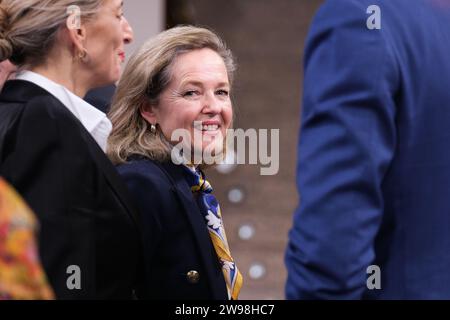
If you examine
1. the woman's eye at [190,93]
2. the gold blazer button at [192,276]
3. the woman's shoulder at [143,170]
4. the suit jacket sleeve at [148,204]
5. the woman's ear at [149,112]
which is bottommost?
the gold blazer button at [192,276]

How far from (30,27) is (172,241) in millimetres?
535

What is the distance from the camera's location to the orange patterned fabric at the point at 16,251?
40.1 inches

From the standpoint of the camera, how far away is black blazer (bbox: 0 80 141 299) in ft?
4.93

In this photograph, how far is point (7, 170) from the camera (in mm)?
1515

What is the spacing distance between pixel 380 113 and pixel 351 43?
0.11 m

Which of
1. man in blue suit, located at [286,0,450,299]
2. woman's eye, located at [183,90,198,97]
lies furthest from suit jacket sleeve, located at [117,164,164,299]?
man in blue suit, located at [286,0,450,299]

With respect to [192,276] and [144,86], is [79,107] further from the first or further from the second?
[192,276]

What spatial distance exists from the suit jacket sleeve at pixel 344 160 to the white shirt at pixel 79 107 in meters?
0.66

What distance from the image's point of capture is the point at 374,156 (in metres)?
1.16

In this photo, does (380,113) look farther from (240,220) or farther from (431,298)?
(240,220)

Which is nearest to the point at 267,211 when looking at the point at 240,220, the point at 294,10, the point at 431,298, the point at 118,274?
the point at 240,220

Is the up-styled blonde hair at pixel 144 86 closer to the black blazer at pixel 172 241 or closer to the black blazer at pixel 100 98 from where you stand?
the black blazer at pixel 172 241

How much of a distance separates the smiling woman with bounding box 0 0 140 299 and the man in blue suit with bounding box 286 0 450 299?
0.50 metres

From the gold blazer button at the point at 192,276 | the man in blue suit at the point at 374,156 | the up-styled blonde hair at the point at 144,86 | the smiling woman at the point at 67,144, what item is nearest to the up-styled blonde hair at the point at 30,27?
the smiling woman at the point at 67,144
